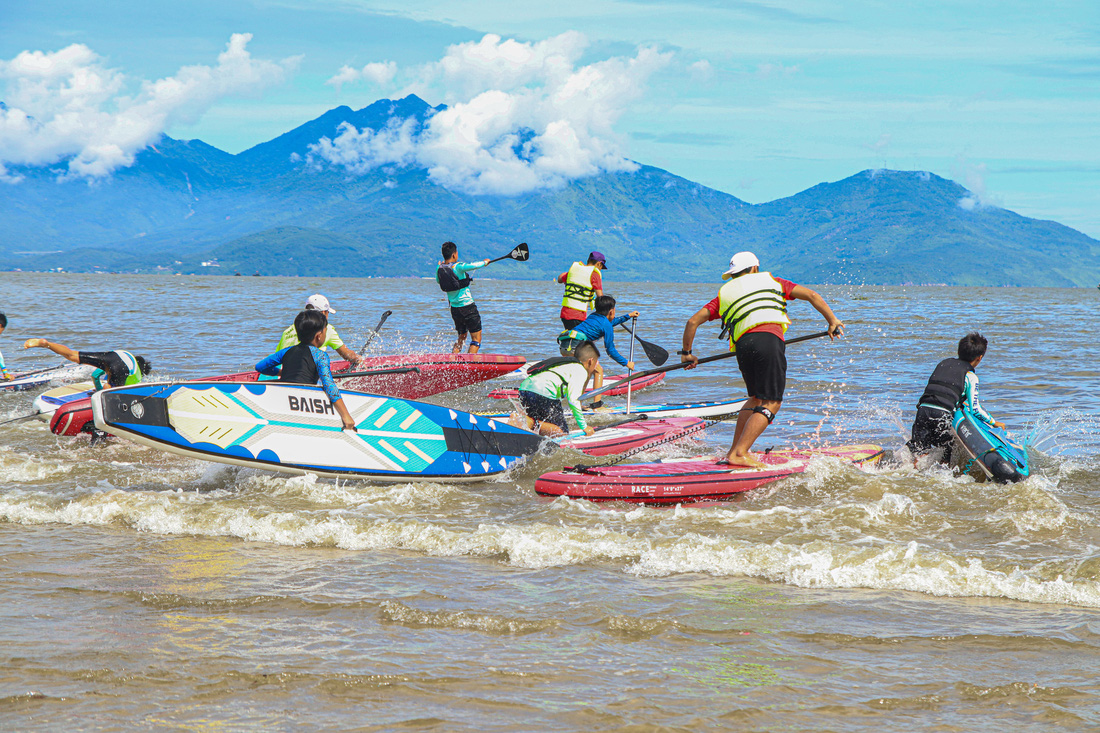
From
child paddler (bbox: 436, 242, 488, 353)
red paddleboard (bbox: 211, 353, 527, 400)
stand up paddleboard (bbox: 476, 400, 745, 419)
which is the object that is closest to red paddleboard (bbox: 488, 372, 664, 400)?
red paddleboard (bbox: 211, 353, 527, 400)

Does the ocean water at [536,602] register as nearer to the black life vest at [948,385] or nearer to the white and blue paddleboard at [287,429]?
the white and blue paddleboard at [287,429]

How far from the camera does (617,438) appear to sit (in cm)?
973

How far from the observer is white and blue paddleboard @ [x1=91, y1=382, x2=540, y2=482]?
7.63 meters

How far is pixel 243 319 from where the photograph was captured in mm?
34594

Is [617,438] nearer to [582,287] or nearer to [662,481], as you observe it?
[662,481]

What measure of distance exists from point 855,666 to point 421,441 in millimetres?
4931

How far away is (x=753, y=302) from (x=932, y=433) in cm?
254

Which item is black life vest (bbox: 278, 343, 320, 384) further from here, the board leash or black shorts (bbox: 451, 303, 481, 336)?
black shorts (bbox: 451, 303, 481, 336)

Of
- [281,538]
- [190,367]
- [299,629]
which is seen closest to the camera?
[299,629]

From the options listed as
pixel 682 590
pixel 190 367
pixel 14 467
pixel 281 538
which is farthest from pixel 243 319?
pixel 682 590

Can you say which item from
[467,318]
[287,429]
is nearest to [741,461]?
[287,429]

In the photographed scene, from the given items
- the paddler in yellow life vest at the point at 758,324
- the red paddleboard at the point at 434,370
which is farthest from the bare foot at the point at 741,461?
the red paddleboard at the point at 434,370

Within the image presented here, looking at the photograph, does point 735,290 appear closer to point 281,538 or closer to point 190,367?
point 281,538

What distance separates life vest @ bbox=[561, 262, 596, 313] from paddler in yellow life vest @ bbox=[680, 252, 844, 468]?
509cm
